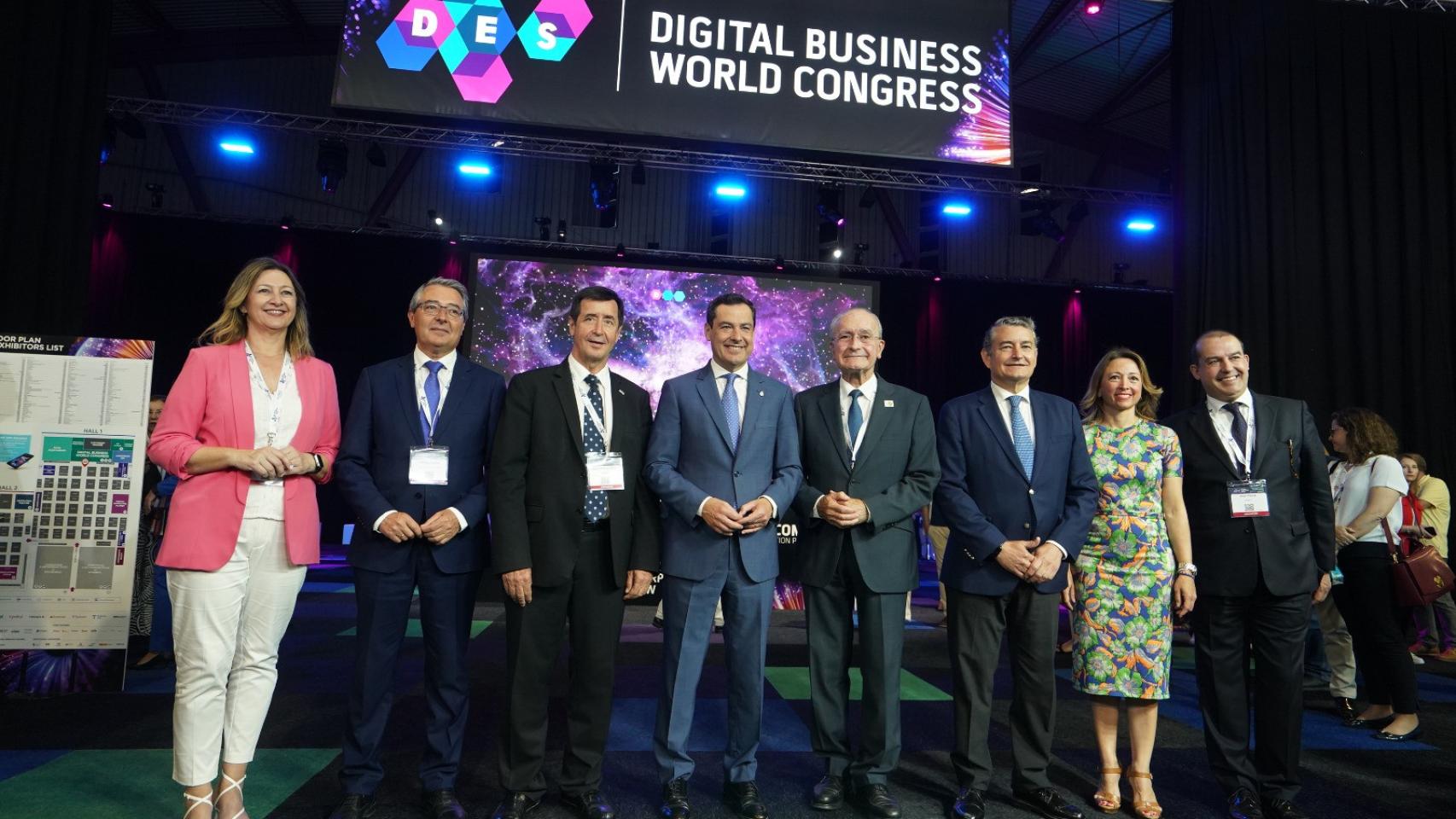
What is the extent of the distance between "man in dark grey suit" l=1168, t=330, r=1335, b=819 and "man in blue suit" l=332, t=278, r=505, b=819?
2527 mm

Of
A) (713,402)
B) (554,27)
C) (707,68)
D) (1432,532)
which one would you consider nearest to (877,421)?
(713,402)

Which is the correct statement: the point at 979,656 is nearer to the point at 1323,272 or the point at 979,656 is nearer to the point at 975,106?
the point at 975,106

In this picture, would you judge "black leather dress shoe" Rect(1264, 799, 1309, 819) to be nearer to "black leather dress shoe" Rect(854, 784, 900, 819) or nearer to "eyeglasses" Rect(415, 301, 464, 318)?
"black leather dress shoe" Rect(854, 784, 900, 819)

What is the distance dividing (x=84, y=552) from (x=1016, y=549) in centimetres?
436

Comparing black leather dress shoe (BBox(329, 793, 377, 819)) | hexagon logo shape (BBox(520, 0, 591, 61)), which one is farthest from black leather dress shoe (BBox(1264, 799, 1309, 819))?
hexagon logo shape (BBox(520, 0, 591, 61))

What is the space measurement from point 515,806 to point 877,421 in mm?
1698

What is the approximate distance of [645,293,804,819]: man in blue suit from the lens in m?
2.60

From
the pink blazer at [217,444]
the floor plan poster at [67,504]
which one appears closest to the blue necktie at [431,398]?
the pink blazer at [217,444]

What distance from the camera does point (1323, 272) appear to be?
5582 millimetres

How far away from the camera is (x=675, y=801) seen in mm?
2545

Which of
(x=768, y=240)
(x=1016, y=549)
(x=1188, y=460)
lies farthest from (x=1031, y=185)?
(x=1016, y=549)

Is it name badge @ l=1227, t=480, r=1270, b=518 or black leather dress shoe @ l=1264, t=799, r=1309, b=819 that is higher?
name badge @ l=1227, t=480, r=1270, b=518

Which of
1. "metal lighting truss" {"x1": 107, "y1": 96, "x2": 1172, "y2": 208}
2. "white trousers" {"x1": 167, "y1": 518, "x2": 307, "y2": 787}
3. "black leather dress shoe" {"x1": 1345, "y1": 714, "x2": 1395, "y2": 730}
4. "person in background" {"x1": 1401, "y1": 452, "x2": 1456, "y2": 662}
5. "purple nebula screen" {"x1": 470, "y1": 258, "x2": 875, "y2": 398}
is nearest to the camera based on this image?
"white trousers" {"x1": 167, "y1": 518, "x2": 307, "y2": 787}

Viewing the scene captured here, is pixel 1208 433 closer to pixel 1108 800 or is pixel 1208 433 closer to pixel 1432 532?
pixel 1108 800
